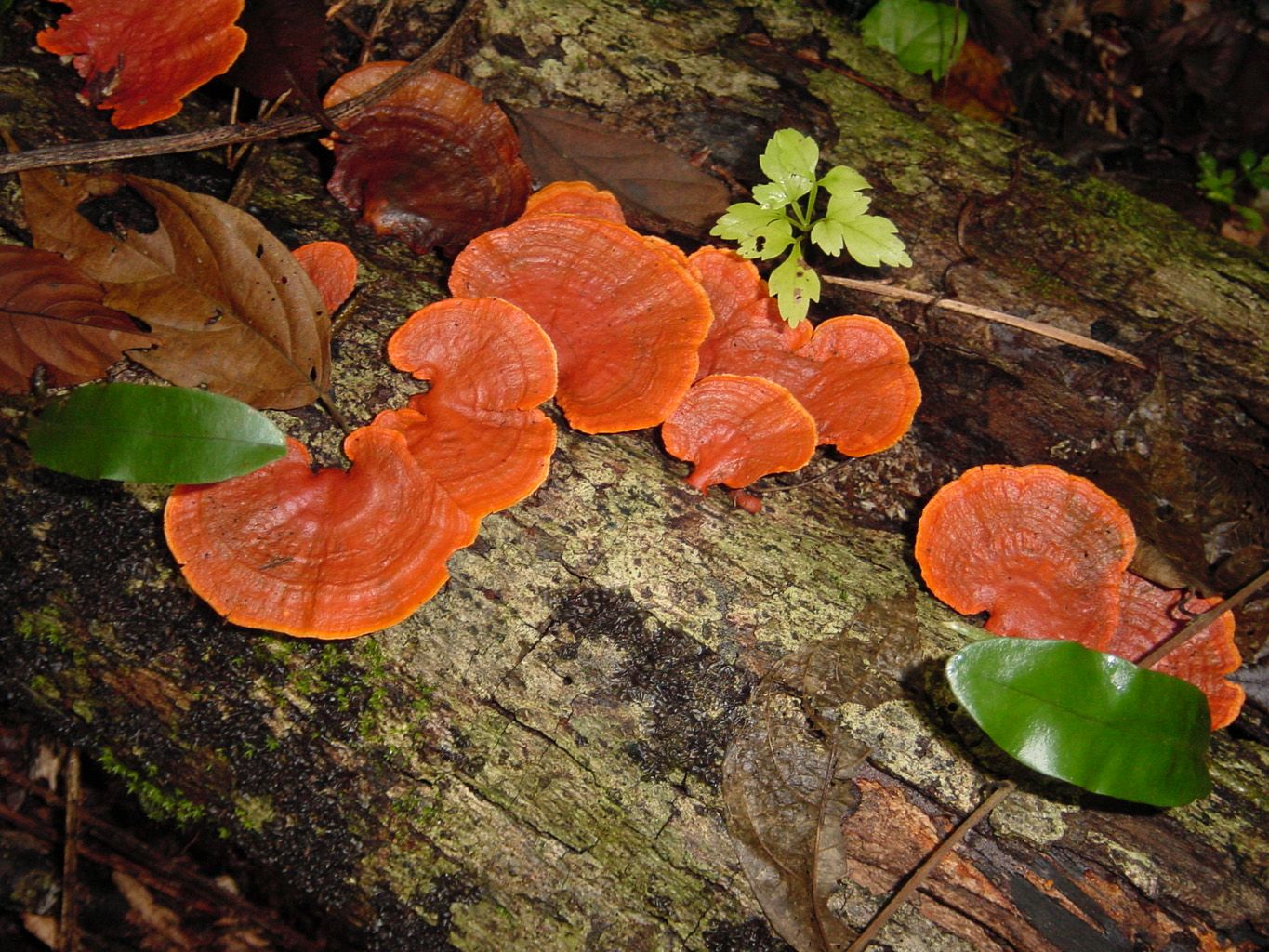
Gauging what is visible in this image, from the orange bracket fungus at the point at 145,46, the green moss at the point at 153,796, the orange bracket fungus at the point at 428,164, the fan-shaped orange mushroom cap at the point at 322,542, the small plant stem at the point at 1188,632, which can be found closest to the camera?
the fan-shaped orange mushroom cap at the point at 322,542

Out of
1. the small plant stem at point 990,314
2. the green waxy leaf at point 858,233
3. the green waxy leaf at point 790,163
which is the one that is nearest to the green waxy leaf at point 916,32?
the small plant stem at point 990,314

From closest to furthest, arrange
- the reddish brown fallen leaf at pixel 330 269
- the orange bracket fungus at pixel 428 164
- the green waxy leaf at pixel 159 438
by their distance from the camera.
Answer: the green waxy leaf at pixel 159 438
the reddish brown fallen leaf at pixel 330 269
the orange bracket fungus at pixel 428 164

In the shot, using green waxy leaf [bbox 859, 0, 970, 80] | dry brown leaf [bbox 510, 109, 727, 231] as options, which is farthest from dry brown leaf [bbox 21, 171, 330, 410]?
green waxy leaf [bbox 859, 0, 970, 80]

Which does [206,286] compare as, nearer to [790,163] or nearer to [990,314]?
[790,163]

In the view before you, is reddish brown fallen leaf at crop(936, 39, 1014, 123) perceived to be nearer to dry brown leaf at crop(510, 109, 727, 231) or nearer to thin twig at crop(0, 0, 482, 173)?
dry brown leaf at crop(510, 109, 727, 231)

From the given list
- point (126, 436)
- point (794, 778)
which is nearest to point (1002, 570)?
point (794, 778)

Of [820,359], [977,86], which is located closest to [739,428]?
[820,359]

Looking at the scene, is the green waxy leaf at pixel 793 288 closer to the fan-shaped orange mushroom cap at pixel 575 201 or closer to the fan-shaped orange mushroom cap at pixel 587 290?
the fan-shaped orange mushroom cap at pixel 587 290

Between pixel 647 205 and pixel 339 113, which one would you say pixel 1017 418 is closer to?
pixel 647 205
